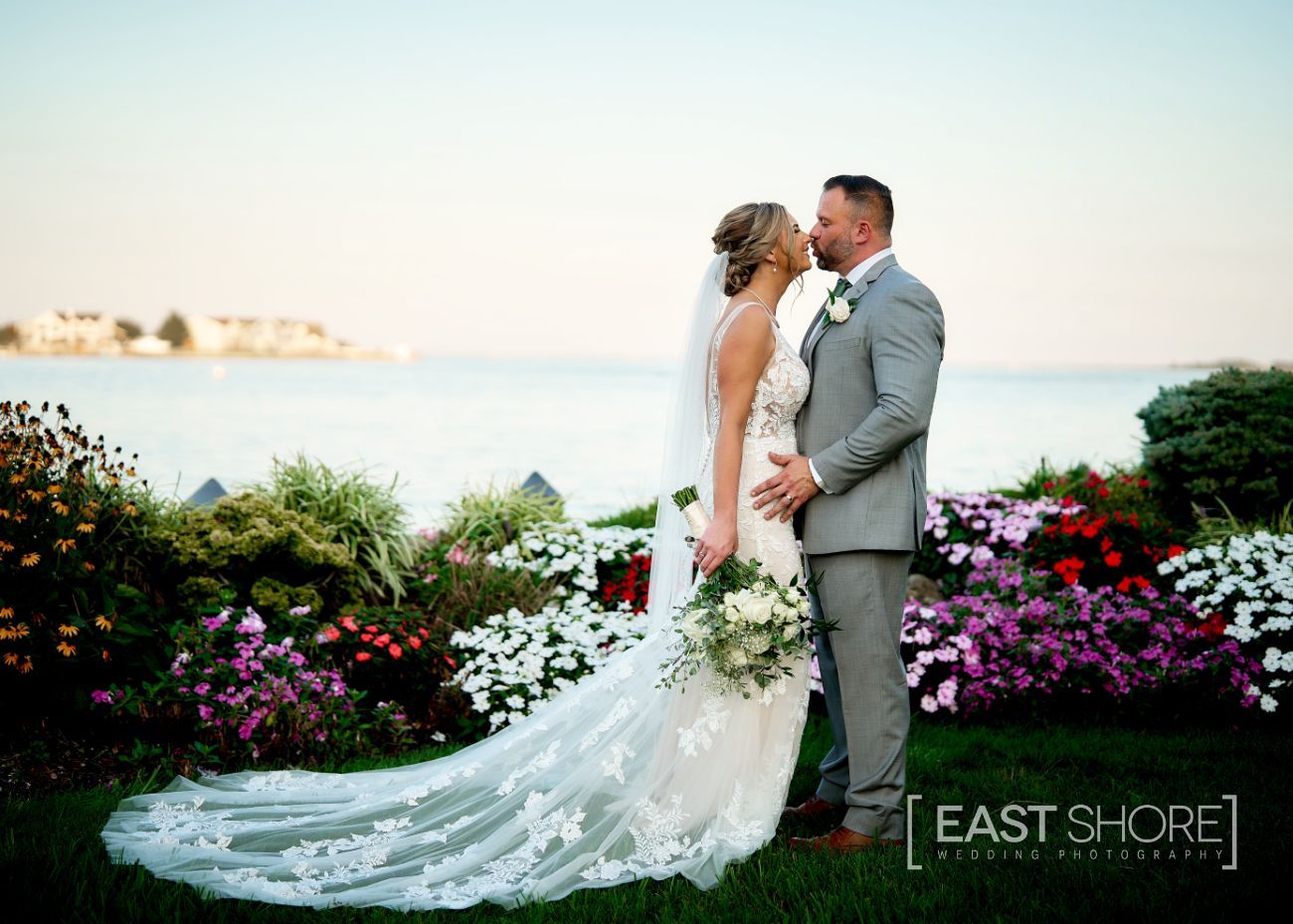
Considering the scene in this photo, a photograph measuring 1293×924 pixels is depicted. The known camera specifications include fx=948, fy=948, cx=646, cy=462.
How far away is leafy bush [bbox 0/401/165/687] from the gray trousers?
3554mm

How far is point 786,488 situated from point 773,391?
41cm

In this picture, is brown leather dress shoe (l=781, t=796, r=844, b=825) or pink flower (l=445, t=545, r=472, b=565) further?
pink flower (l=445, t=545, r=472, b=565)

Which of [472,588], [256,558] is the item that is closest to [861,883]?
[472,588]

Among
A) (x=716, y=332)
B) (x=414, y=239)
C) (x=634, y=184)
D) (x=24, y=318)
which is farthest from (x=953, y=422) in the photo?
(x=24, y=318)

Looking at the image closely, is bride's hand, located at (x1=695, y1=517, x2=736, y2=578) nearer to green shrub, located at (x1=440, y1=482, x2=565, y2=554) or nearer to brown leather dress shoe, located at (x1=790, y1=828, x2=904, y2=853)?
brown leather dress shoe, located at (x1=790, y1=828, x2=904, y2=853)

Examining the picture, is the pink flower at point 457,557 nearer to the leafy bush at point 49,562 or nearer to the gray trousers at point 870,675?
the leafy bush at point 49,562

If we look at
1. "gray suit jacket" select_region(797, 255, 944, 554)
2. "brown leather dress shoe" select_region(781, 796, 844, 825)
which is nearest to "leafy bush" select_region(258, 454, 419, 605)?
"brown leather dress shoe" select_region(781, 796, 844, 825)

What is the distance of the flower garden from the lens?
472 centimetres

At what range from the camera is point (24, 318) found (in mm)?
48219

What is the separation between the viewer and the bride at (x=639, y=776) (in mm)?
3545

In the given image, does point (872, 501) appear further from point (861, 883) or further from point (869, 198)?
point (861, 883)

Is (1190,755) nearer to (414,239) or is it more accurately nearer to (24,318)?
(414,239)

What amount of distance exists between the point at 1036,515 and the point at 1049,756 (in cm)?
302

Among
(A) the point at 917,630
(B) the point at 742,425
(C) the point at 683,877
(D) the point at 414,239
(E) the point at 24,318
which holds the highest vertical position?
(D) the point at 414,239
